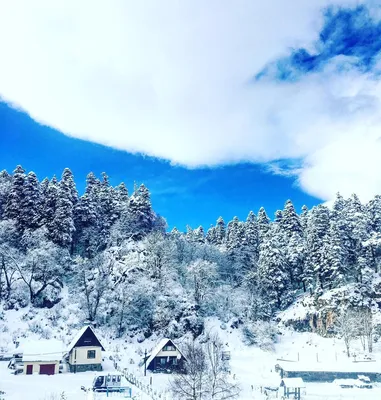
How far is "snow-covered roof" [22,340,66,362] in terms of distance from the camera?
1786 inches

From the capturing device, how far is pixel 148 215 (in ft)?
269

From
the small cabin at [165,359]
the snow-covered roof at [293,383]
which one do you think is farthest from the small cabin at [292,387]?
the small cabin at [165,359]

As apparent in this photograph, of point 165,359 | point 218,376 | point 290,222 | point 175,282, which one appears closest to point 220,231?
point 290,222

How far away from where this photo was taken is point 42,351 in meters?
46.4

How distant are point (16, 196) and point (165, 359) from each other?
41907 millimetres

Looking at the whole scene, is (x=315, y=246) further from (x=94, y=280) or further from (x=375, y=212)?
(x=94, y=280)

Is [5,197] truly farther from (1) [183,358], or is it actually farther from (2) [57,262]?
(1) [183,358]

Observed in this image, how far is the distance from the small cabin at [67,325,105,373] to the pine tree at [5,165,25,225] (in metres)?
29.2

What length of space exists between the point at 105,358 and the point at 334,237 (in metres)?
45.4

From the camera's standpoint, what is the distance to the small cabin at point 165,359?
51312 millimetres

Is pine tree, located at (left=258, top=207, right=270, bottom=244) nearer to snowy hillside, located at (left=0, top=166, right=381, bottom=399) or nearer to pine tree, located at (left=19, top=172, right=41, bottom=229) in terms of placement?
snowy hillside, located at (left=0, top=166, right=381, bottom=399)

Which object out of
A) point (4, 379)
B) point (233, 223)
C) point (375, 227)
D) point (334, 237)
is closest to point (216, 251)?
point (233, 223)

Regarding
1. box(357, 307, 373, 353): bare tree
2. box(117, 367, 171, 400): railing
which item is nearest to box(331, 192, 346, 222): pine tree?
box(357, 307, 373, 353): bare tree

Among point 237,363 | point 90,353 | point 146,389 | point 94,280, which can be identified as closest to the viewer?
point 146,389
